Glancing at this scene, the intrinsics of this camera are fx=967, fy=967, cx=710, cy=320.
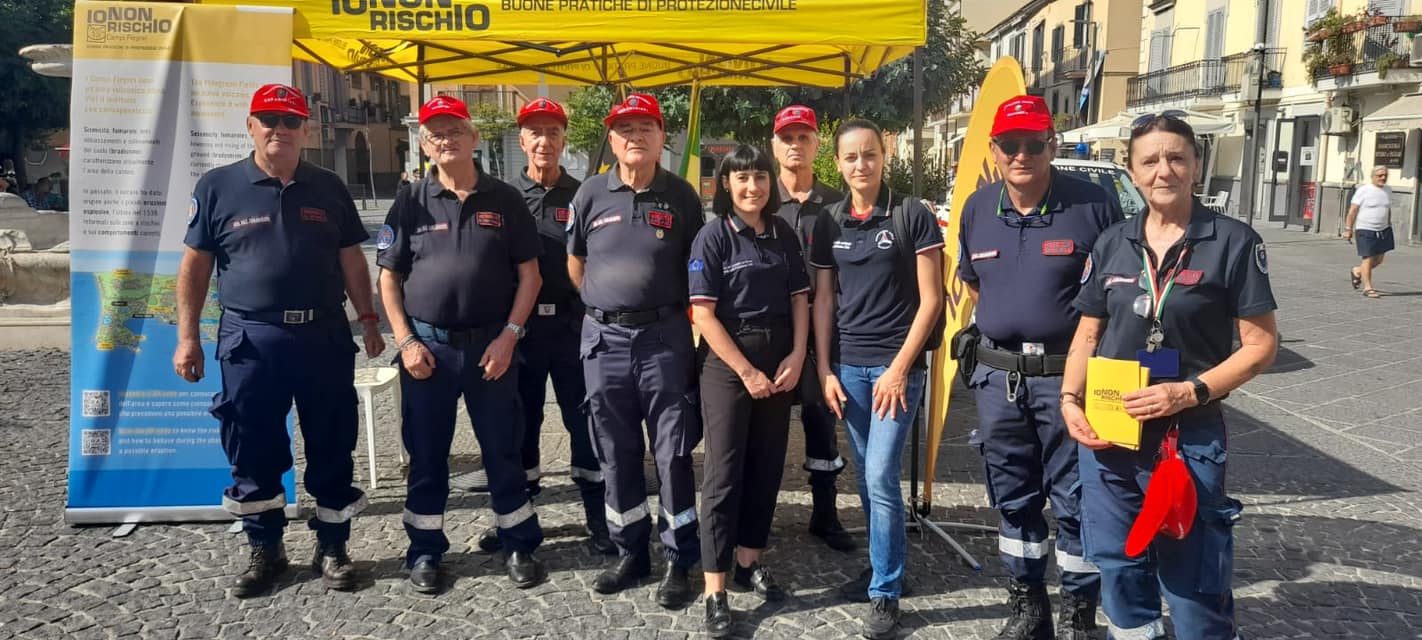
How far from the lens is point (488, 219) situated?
152 inches

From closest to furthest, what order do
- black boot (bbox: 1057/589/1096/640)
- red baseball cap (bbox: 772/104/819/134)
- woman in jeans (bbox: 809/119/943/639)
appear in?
1. black boot (bbox: 1057/589/1096/640)
2. woman in jeans (bbox: 809/119/943/639)
3. red baseball cap (bbox: 772/104/819/134)

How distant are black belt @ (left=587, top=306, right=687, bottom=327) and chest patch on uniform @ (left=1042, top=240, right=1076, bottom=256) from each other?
1.36 metres

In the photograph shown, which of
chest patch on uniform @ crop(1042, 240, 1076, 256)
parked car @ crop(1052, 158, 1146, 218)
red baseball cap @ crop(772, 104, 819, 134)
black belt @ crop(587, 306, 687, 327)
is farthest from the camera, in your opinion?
parked car @ crop(1052, 158, 1146, 218)

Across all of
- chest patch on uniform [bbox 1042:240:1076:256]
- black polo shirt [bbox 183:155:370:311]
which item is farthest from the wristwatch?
black polo shirt [bbox 183:155:370:311]

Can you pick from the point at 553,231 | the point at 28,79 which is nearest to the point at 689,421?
the point at 553,231

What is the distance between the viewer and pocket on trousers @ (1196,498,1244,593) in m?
2.57

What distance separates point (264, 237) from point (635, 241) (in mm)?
1449

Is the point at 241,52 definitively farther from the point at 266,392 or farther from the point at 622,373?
the point at 622,373

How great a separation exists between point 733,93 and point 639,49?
41.9 ft

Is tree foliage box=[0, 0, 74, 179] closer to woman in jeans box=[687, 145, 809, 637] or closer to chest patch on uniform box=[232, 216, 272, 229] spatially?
chest patch on uniform box=[232, 216, 272, 229]

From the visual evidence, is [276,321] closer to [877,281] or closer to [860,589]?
[877,281]

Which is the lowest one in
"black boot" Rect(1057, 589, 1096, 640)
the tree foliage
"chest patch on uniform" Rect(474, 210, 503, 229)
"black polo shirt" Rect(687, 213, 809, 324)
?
"black boot" Rect(1057, 589, 1096, 640)

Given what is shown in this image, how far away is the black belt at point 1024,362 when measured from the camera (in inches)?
123

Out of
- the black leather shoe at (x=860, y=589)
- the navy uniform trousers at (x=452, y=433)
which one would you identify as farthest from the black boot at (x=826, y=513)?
the navy uniform trousers at (x=452, y=433)
